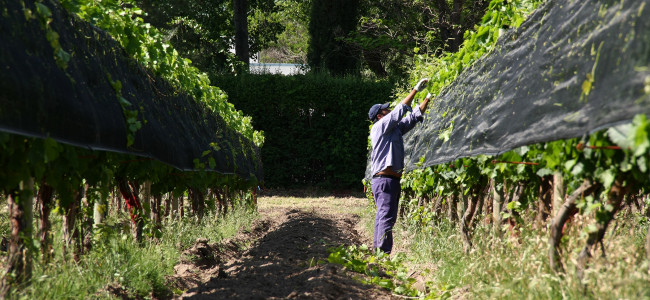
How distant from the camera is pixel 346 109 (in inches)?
672

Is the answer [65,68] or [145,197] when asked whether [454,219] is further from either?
[65,68]

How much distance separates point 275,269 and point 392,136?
6.26 feet

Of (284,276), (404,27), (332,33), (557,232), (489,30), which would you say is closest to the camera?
(557,232)

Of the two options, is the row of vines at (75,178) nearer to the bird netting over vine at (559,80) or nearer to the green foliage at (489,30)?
the bird netting over vine at (559,80)

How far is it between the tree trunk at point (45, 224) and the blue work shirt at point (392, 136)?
3.11 meters

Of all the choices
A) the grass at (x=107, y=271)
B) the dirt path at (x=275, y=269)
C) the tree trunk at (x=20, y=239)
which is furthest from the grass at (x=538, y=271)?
the tree trunk at (x=20, y=239)

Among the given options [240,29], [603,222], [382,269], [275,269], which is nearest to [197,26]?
[240,29]

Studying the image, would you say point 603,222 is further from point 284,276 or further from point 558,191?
point 284,276

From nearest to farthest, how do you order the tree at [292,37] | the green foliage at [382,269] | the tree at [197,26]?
Answer: 1. the green foliage at [382,269]
2. the tree at [197,26]
3. the tree at [292,37]

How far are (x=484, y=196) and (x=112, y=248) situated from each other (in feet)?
10.2

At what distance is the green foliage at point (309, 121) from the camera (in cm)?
1695

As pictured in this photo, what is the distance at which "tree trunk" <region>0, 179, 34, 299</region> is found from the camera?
3436 millimetres

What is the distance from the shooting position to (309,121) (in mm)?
17281

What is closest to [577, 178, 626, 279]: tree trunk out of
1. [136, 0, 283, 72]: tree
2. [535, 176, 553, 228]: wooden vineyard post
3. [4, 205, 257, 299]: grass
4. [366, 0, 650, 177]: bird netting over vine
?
[366, 0, 650, 177]: bird netting over vine
